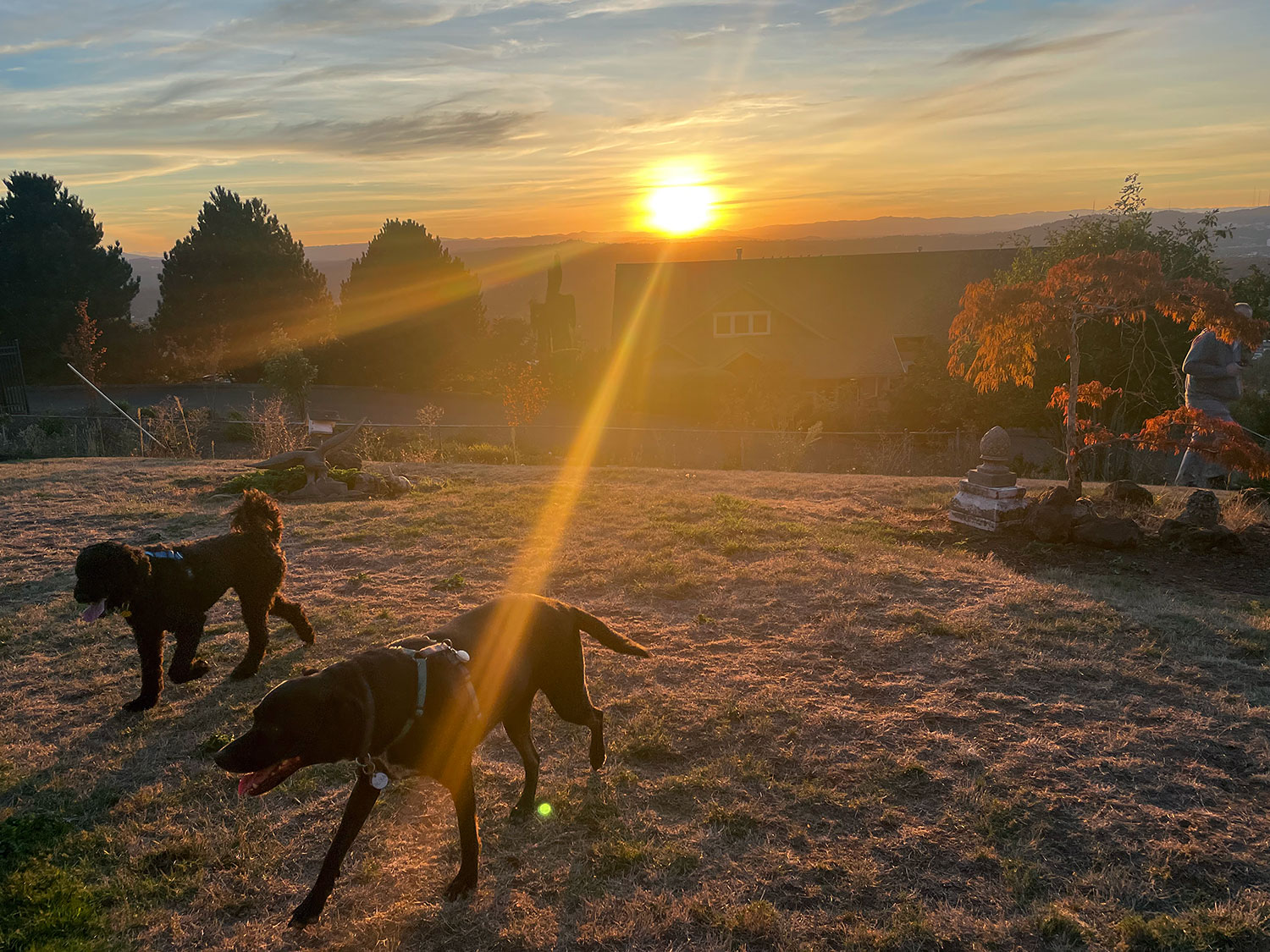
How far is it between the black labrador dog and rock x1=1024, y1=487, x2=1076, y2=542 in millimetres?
7753

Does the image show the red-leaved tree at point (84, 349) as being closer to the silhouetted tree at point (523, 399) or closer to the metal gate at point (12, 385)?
the metal gate at point (12, 385)

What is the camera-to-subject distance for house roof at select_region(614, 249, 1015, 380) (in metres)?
35.1

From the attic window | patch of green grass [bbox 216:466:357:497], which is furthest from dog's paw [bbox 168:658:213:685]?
the attic window

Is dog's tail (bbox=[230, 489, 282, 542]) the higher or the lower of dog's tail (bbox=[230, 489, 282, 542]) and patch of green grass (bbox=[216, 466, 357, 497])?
the higher

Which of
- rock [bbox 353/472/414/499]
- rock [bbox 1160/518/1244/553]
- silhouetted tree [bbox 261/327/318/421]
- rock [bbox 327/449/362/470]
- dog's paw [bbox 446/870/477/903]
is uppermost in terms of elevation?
silhouetted tree [bbox 261/327/318/421]

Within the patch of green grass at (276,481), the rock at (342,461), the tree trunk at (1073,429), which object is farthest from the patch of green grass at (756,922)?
the rock at (342,461)

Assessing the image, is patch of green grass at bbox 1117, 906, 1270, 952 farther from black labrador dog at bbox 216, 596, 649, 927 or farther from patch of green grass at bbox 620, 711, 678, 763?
black labrador dog at bbox 216, 596, 649, 927

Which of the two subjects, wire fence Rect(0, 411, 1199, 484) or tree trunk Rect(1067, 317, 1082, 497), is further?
wire fence Rect(0, 411, 1199, 484)

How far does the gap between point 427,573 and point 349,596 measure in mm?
942

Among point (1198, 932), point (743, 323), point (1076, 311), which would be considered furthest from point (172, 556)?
point (743, 323)

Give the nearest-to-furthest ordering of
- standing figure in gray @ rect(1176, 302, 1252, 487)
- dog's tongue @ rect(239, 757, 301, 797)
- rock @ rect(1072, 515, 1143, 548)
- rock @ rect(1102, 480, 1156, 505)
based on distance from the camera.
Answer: dog's tongue @ rect(239, 757, 301, 797) < rock @ rect(1072, 515, 1143, 548) < rock @ rect(1102, 480, 1156, 505) < standing figure in gray @ rect(1176, 302, 1252, 487)

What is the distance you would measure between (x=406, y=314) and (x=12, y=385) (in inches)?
636

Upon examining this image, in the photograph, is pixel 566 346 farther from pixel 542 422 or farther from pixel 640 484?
pixel 640 484

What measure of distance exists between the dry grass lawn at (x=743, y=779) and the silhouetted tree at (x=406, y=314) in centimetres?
2881
